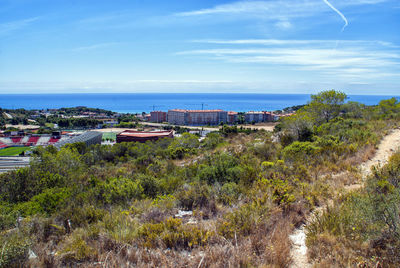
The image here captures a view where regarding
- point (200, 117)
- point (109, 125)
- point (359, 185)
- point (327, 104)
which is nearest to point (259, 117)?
point (200, 117)

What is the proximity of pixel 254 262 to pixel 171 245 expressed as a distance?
1082 mm

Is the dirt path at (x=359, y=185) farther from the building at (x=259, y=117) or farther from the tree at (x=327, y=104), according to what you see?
the building at (x=259, y=117)

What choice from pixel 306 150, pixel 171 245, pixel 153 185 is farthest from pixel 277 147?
pixel 171 245

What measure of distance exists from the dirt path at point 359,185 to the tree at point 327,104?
10116 mm

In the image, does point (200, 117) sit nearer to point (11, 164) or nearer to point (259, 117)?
point (259, 117)

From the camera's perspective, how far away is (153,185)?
19.4 ft

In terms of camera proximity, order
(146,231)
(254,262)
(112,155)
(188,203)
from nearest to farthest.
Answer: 1. (254,262)
2. (146,231)
3. (188,203)
4. (112,155)

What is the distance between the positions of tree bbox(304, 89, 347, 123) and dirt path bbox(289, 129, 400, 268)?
1012cm

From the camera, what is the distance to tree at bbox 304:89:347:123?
20.8 metres

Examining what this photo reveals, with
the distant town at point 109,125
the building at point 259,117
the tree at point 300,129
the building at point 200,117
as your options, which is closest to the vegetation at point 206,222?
the tree at point 300,129

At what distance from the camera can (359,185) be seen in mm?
5180

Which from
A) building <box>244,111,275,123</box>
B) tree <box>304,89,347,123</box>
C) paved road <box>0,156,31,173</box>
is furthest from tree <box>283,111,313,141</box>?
building <box>244,111,275,123</box>

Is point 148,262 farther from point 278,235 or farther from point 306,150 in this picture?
point 306,150

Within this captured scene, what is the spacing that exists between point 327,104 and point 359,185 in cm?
1803
